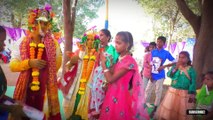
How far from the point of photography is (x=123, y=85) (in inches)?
123

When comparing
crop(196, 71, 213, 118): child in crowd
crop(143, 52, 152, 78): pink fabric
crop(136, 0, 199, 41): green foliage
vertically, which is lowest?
crop(196, 71, 213, 118): child in crowd

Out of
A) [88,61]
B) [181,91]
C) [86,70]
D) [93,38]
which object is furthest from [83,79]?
[181,91]

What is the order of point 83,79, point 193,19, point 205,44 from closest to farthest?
point 83,79 → point 205,44 → point 193,19

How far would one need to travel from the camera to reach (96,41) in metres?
4.36

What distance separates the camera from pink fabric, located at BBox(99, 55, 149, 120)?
3121mm

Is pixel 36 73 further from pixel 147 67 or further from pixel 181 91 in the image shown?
pixel 147 67

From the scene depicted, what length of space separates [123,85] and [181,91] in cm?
203

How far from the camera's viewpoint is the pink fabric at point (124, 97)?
10.2 feet

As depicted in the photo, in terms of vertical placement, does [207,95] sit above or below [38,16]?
below

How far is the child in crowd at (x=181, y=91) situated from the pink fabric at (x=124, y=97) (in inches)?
67.4

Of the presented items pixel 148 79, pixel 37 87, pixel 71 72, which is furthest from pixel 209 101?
pixel 37 87

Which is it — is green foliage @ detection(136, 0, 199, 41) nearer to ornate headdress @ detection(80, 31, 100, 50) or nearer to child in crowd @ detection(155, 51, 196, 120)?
child in crowd @ detection(155, 51, 196, 120)

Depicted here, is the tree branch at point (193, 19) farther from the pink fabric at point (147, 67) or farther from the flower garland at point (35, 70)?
the flower garland at point (35, 70)

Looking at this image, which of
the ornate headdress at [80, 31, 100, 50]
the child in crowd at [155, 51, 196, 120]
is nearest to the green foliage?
the child in crowd at [155, 51, 196, 120]
